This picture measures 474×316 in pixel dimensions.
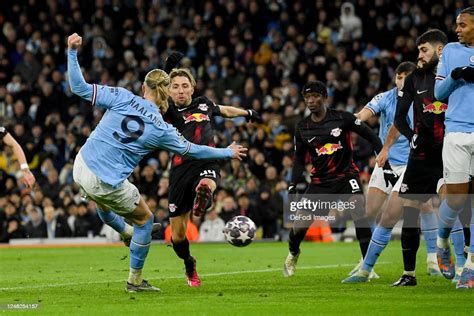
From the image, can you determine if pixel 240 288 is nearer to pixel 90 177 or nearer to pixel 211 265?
pixel 90 177

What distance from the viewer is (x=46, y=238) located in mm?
23297

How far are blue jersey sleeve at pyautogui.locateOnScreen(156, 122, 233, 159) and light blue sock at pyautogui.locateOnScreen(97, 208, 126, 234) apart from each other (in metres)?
1.24

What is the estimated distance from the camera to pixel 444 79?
990 cm

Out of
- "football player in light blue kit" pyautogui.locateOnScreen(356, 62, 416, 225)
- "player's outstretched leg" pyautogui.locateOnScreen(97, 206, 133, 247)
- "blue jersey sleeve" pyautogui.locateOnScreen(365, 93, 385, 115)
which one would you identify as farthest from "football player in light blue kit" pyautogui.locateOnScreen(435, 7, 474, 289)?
"player's outstretched leg" pyautogui.locateOnScreen(97, 206, 133, 247)

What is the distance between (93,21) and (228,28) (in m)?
4.42

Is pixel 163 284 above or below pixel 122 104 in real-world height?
below

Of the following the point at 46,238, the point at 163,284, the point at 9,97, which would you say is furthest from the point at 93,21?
the point at 163,284

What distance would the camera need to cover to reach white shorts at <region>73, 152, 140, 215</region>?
34.0ft

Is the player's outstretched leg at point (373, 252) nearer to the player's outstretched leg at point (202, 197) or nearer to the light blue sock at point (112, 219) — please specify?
the player's outstretched leg at point (202, 197)

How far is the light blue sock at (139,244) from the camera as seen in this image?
1069 cm

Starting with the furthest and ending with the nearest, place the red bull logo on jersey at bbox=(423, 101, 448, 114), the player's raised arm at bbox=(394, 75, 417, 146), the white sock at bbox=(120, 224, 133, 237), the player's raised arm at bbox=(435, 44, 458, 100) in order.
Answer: the white sock at bbox=(120, 224, 133, 237) < the player's raised arm at bbox=(394, 75, 417, 146) < the red bull logo on jersey at bbox=(423, 101, 448, 114) < the player's raised arm at bbox=(435, 44, 458, 100)

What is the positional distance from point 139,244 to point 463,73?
3.76m

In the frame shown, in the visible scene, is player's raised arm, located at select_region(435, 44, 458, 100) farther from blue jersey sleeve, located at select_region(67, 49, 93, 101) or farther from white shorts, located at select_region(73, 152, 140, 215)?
blue jersey sleeve, located at select_region(67, 49, 93, 101)

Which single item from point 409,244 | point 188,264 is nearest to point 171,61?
point 188,264
